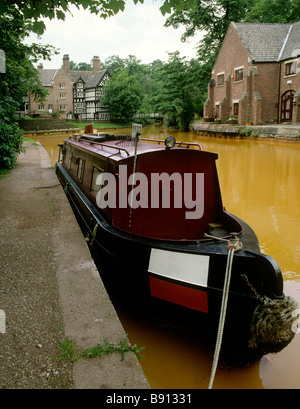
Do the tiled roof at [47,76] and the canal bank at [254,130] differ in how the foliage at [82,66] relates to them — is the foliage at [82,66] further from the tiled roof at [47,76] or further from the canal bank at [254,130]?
the canal bank at [254,130]

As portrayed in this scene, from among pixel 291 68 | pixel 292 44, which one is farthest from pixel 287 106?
pixel 292 44

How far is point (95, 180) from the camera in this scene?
559cm

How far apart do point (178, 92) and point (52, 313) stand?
125 ft

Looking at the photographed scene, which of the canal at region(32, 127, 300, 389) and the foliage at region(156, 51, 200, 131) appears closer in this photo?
the canal at region(32, 127, 300, 389)

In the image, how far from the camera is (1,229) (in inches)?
200

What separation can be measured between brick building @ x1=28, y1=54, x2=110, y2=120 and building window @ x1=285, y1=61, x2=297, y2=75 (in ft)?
118

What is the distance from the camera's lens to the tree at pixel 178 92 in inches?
1474

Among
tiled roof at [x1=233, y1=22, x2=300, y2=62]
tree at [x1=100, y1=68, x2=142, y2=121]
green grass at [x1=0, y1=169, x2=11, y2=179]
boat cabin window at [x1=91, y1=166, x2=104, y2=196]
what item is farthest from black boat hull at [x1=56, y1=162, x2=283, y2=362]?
tree at [x1=100, y1=68, x2=142, y2=121]

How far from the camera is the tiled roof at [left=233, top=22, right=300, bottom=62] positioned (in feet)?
90.8

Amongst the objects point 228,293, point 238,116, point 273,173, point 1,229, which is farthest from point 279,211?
point 238,116

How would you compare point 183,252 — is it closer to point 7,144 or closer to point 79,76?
point 7,144

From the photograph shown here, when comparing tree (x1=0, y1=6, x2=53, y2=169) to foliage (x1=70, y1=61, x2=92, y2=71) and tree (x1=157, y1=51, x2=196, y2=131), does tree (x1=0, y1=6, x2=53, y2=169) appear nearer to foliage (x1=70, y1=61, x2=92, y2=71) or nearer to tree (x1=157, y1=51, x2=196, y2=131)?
tree (x1=157, y1=51, x2=196, y2=131)

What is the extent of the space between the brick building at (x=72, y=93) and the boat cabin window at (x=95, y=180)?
5419 centimetres

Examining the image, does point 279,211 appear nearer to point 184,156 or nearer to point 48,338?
point 184,156
